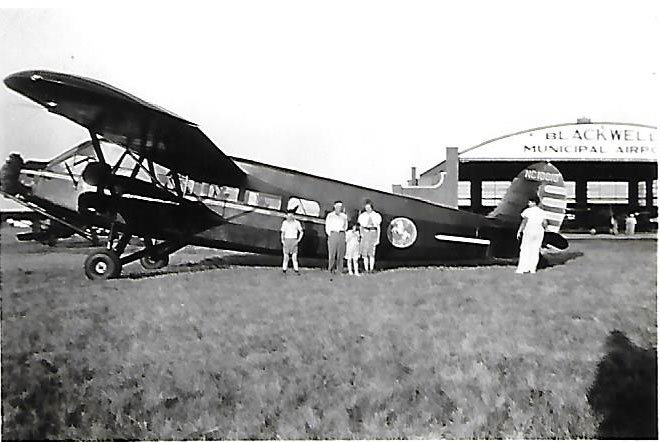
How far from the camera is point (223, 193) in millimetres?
1994

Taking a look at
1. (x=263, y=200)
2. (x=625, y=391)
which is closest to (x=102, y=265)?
(x=263, y=200)

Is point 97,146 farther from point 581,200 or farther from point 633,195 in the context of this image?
point 633,195

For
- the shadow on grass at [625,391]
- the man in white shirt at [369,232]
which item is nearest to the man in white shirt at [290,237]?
the man in white shirt at [369,232]

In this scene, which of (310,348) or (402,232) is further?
(402,232)

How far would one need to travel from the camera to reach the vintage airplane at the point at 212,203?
1.92 metres

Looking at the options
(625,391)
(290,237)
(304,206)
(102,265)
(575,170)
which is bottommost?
(625,391)

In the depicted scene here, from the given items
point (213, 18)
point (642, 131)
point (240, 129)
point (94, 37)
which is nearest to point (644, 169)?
point (642, 131)

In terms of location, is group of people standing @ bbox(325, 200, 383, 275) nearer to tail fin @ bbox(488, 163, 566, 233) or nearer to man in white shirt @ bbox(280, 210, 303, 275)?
man in white shirt @ bbox(280, 210, 303, 275)

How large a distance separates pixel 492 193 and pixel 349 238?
0.50 m

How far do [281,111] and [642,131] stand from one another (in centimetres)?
119

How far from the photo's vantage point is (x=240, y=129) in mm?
1917

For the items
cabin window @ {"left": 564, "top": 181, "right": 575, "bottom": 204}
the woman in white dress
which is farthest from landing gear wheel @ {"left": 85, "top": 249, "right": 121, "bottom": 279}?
cabin window @ {"left": 564, "top": 181, "right": 575, "bottom": 204}

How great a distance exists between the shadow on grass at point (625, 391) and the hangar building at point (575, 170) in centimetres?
41

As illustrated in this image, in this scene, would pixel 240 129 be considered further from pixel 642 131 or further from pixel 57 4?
pixel 642 131
